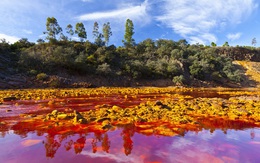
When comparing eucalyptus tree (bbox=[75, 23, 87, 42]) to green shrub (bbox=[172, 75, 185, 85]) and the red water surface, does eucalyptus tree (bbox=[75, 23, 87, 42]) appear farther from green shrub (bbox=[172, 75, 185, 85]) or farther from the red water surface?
the red water surface

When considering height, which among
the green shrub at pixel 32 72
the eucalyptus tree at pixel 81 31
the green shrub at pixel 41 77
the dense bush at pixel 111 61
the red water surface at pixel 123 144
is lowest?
the red water surface at pixel 123 144

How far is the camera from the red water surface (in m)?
5.03

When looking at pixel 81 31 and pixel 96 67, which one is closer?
pixel 96 67

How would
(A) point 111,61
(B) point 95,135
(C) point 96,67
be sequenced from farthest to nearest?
(A) point 111,61
(C) point 96,67
(B) point 95,135

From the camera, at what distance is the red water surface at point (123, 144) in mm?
5034

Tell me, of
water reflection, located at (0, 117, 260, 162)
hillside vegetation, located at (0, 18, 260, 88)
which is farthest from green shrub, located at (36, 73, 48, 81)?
water reflection, located at (0, 117, 260, 162)

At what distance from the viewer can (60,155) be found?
16.5 feet

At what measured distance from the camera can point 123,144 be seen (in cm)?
604

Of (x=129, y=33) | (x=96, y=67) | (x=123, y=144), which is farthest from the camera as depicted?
(x=129, y=33)

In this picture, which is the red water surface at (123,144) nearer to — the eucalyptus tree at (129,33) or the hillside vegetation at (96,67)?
the hillside vegetation at (96,67)

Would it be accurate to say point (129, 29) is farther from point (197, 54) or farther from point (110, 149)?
point (110, 149)

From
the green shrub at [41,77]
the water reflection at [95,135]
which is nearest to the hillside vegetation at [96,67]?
the green shrub at [41,77]

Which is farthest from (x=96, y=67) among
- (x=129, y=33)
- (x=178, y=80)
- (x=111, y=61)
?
(x=129, y=33)

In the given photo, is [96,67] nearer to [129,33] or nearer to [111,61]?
[111,61]
